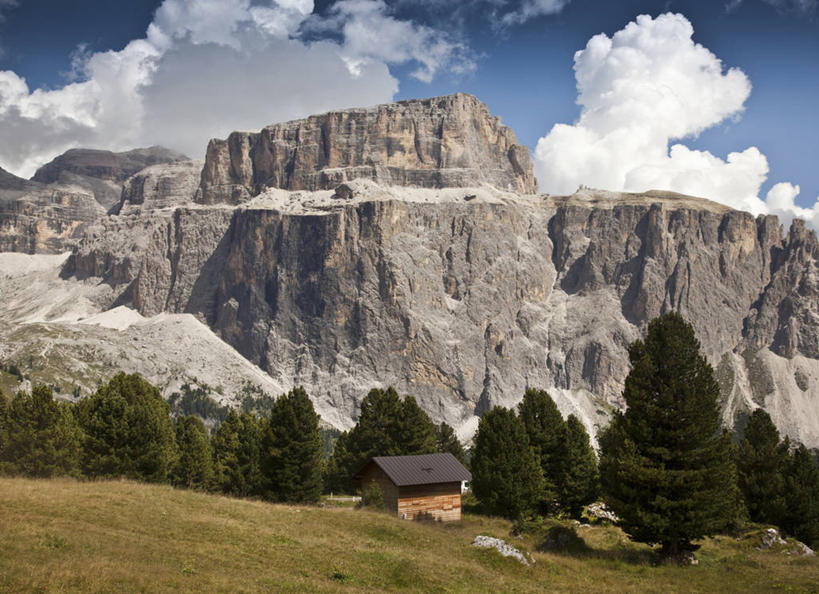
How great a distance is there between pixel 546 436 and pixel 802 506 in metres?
20.7

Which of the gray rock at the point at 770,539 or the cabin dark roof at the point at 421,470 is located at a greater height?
the cabin dark roof at the point at 421,470

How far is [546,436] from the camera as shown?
214 feet

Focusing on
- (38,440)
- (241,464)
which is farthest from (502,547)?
(38,440)

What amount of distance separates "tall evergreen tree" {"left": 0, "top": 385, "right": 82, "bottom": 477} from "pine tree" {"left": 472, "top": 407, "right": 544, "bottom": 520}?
31965mm

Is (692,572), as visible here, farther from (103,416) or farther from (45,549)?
(103,416)

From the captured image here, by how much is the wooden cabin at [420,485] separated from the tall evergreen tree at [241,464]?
39.7 ft

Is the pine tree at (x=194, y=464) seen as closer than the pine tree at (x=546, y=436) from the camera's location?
No

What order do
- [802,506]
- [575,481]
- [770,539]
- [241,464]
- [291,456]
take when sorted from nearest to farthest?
[770,539], [802,506], [291,456], [575,481], [241,464]

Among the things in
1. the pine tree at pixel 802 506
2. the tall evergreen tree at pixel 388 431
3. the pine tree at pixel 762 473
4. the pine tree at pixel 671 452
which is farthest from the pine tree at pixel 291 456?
the pine tree at pixel 802 506

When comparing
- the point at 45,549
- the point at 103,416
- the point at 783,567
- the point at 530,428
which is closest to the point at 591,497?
the point at 530,428

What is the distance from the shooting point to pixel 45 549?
24469 millimetres

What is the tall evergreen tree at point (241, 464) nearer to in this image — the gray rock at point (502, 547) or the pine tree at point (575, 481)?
the pine tree at point (575, 481)

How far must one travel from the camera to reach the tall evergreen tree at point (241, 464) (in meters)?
64.8

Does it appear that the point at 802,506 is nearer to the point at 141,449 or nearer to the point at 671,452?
Result: the point at 671,452
